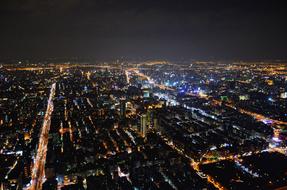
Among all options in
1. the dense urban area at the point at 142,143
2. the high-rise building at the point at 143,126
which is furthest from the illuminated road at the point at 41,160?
the high-rise building at the point at 143,126

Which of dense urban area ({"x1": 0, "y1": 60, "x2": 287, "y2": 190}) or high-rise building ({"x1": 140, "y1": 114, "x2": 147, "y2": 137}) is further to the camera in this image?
high-rise building ({"x1": 140, "y1": 114, "x2": 147, "y2": 137})

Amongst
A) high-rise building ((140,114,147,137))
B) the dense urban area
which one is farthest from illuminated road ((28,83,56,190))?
high-rise building ((140,114,147,137))

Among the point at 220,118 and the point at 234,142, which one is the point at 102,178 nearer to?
the point at 234,142

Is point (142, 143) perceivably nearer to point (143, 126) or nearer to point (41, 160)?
point (143, 126)

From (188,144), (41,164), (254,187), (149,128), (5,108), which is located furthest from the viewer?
(5,108)

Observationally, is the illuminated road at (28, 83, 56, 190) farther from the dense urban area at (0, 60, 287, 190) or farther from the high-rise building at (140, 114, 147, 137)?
the high-rise building at (140, 114, 147, 137)

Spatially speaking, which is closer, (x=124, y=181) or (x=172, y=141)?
(x=124, y=181)

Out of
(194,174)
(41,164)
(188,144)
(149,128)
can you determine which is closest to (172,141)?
(188,144)

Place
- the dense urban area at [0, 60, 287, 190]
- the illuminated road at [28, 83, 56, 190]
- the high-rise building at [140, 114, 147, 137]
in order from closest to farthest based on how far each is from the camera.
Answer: the dense urban area at [0, 60, 287, 190] < the illuminated road at [28, 83, 56, 190] < the high-rise building at [140, 114, 147, 137]

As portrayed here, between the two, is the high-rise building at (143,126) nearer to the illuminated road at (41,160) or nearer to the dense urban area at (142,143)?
the dense urban area at (142,143)
